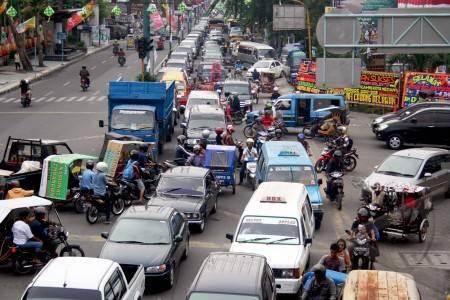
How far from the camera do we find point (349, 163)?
3053cm

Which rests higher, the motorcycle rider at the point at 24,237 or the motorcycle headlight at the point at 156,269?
the motorcycle rider at the point at 24,237

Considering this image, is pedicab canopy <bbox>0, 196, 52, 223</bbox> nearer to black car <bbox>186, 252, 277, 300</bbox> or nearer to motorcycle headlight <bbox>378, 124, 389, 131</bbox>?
black car <bbox>186, 252, 277, 300</bbox>

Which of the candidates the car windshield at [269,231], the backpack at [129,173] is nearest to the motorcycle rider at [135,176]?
the backpack at [129,173]

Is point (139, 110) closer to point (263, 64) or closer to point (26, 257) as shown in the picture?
point (26, 257)

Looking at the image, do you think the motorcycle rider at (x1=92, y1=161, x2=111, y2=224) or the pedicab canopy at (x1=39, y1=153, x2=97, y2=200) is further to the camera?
the pedicab canopy at (x1=39, y1=153, x2=97, y2=200)

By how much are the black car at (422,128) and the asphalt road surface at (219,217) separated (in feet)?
2.63

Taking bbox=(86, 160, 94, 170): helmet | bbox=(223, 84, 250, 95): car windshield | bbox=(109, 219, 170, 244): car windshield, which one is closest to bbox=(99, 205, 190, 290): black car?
bbox=(109, 219, 170, 244): car windshield

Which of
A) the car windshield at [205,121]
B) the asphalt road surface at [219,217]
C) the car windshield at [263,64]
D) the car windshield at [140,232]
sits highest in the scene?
the car windshield at [263,64]

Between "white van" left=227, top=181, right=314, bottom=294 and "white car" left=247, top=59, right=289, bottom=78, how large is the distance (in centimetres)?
4081

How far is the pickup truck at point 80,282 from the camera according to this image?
43.4 feet

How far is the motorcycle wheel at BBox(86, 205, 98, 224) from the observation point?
22.5 metres

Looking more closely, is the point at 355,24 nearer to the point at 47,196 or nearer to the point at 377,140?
the point at 47,196

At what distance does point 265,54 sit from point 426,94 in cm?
3066

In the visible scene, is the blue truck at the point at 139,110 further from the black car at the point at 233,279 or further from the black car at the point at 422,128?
the black car at the point at 233,279
